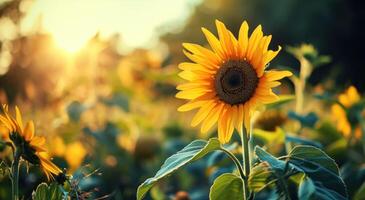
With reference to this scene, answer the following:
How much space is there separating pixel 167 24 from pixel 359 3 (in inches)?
359

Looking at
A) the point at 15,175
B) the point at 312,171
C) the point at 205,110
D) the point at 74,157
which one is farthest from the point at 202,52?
the point at 74,157

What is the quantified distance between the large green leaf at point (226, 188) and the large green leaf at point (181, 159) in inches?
2.7

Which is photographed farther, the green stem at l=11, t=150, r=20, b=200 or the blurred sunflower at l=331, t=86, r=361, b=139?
the blurred sunflower at l=331, t=86, r=361, b=139

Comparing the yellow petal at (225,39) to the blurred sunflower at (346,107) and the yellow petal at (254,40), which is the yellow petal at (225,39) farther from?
the blurred sunflower at (346,107)

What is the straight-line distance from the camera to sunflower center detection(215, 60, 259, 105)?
149cm

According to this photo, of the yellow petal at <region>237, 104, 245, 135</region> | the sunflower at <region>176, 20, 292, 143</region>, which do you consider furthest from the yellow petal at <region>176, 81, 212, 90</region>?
the yellow petal at <region>237, 104, 245, 135</region>

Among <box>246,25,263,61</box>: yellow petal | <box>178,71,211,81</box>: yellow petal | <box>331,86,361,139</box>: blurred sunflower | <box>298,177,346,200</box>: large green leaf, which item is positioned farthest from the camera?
Result: <box>331,86,361,139</box>: blurred sunflower

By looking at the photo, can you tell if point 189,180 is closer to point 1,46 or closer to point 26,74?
point 1,46

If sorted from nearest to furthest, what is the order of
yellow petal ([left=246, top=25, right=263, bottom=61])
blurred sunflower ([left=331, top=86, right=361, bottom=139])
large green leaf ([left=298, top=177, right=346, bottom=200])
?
large green leaf ([left=298, top=177, right=346, bottom=200]), yellow petal ([left=246, top=25, right=263, bottom=61]), blurred sunflower ([left=331, top=86, right=361, bottom=139])

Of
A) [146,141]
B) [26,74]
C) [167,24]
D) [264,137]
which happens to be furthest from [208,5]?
[264,137]

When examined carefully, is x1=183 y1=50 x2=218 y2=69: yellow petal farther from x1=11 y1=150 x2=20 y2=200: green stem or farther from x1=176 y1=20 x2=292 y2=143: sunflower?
x1=11 y1=150 x2=20 y2=200: green stem

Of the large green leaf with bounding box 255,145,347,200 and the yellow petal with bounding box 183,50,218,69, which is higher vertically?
the yellow petal with bounding box 183,50,218,69

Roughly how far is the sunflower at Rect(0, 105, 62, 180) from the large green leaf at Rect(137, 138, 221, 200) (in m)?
0.20

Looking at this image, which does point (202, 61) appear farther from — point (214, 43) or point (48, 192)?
point (48, 192)
